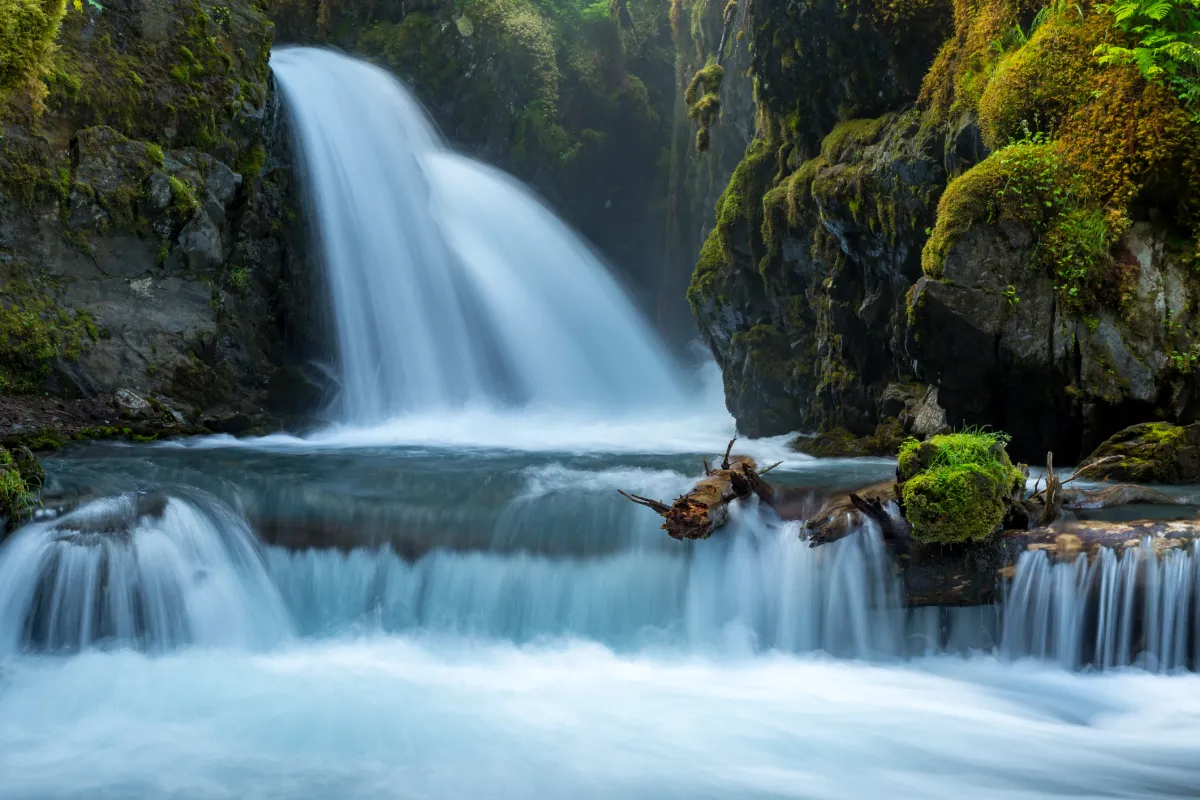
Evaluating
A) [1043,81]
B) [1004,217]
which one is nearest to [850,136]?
[1043,81]

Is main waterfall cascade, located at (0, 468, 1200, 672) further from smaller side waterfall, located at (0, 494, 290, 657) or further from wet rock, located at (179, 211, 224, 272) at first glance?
wet rock, located at (179, 211, 224, 272)

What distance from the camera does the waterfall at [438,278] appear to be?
17094 millimetres

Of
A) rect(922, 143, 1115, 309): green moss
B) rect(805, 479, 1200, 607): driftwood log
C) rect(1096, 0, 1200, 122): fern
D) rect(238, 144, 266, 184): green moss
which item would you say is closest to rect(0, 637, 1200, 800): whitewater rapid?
rect(805, 479, 1200, 607): driftwood log

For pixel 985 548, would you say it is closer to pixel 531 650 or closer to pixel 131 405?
pixel 531 650

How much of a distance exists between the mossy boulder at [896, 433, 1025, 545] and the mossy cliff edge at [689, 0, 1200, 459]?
319cm

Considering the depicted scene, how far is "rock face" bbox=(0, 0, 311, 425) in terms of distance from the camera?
12109 mm

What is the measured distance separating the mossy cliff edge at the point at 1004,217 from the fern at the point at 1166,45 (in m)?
0.10

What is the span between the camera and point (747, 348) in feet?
49.1

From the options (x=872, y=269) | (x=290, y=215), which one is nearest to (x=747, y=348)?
(x=872, y=269)

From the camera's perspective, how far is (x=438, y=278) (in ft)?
60.0

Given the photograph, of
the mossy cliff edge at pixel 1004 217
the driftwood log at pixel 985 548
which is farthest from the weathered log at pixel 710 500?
the mossy cliff edge at pixel 1004 217

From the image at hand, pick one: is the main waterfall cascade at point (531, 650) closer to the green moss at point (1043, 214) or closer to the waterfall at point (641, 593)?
the waterfall at point (641, 593)

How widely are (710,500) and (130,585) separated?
14.6 feet

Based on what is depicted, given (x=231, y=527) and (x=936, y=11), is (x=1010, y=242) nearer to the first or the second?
(x=936, y=11)
